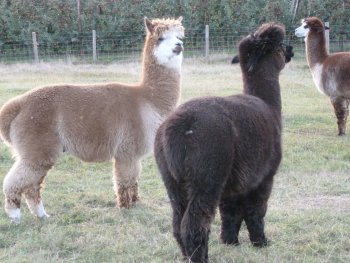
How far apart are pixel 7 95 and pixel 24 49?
10071 mm

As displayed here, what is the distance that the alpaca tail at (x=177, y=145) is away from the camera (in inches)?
133

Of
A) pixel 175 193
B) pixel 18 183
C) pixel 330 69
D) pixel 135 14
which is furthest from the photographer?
pixel 135 14

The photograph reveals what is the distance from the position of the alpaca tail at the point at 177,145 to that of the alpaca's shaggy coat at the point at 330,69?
19.1ft

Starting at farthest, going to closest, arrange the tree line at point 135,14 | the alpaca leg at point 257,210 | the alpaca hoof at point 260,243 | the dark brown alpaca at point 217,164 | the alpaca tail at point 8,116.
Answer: the tree line at point 135,14 < the alpaca tail at point 8,116 < the alpaca hoof at point 260,243 < the alpaca leg at point 257,210 < the dark brown alpaca at point 217,164

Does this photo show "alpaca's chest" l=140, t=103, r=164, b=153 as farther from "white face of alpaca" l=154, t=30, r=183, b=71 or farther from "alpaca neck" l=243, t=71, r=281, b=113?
"alpaca neck" l=243, t=71, r=281, b=113

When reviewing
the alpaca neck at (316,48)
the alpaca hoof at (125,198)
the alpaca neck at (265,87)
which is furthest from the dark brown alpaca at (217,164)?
the alpaca neck at (316,48)

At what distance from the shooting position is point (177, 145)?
338cm

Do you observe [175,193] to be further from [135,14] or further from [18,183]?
[135,14]

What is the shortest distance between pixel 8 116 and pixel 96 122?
30.2 inches

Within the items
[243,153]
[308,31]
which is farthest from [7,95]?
[243,153]

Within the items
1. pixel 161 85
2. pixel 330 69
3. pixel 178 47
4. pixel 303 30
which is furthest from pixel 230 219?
pixel 303 30

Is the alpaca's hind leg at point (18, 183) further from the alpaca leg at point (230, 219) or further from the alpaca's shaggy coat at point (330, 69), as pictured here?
the alpaca's shaggy coat at point (330, 69)

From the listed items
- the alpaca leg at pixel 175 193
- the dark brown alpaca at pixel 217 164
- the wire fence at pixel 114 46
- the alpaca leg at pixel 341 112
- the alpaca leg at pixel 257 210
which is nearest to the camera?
the dark brown alpaca at pixel 217 164

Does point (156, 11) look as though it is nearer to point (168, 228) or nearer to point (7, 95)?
point (7, 95)
